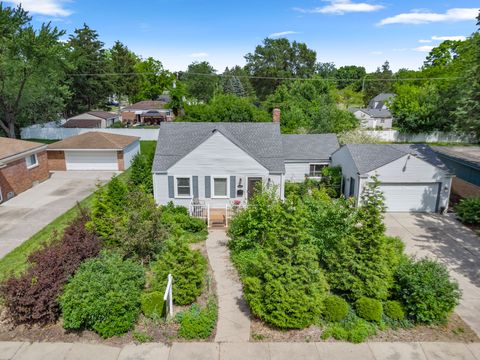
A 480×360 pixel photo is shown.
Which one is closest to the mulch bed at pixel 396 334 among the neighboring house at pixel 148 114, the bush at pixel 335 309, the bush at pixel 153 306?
the bush at pixel 335 309

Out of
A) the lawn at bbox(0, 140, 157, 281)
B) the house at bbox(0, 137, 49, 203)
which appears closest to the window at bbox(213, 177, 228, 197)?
the lawn at bbox(0, 140, 157, 281)

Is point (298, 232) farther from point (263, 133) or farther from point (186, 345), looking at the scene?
point (263, 133)

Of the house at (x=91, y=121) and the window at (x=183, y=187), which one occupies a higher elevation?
the house at (x=91, y=121)

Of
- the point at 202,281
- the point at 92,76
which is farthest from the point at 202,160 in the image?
the point at 92,76

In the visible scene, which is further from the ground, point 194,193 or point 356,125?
point 356,125

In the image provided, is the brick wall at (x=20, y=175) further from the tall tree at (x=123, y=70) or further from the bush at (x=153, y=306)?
the tall tree at (x=123, y=70)

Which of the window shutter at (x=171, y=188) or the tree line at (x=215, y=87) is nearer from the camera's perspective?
the window shutter at (x=171, y=188)
